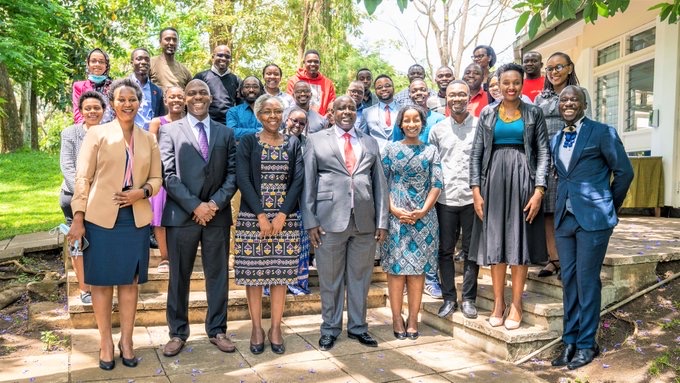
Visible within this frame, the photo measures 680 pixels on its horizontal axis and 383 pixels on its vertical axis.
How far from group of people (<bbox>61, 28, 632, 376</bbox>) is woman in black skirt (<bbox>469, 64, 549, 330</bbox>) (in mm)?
11

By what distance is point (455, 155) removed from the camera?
492cm

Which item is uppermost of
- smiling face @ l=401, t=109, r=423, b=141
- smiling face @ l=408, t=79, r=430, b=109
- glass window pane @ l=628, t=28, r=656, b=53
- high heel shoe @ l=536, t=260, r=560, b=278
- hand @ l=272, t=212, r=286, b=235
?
glass window pane @ l=628, t=28, r=656, b=53

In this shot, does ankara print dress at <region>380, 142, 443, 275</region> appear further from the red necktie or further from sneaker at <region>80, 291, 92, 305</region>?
sneaker at <region>80, 291, 92, 305</region>

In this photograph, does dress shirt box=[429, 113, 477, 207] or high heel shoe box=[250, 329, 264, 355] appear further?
dress shirt box=[429, 113, 477, 207]

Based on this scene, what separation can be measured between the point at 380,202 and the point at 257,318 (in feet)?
4.48

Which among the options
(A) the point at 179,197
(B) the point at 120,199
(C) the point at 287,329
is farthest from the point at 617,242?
(B) the point at 120,199

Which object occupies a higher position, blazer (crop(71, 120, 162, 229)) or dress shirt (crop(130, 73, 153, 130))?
dress shirt (crop(130, 73, 153, 130))

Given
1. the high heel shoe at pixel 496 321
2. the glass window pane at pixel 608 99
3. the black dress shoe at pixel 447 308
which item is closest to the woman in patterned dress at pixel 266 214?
the black dress shoe at pixel 447 308

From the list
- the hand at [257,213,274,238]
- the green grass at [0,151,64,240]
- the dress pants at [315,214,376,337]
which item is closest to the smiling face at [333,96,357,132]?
the dress pants at [315,214,376,337]

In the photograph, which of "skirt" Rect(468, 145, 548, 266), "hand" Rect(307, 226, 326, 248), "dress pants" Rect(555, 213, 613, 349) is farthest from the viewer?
"hand" Rect(307, 226, 326, 248)

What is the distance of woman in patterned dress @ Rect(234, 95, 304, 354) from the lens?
14.3 feet

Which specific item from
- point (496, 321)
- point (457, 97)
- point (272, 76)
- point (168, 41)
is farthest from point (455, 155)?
point (168, 41)

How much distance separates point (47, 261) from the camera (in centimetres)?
732

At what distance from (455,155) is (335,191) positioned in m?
1.16
